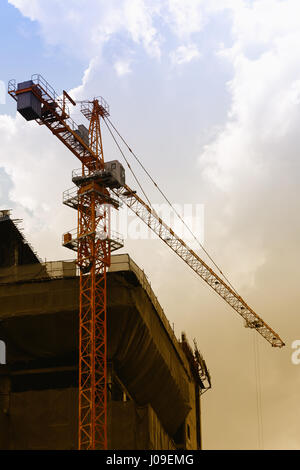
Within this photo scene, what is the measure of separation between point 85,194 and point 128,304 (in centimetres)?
1359

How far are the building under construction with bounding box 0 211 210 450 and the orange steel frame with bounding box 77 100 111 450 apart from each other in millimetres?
1048

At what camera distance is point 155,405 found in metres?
90.0

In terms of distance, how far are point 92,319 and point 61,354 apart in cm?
739

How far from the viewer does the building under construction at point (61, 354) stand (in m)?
73.0

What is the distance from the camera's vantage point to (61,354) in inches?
3041

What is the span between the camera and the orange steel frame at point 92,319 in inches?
2813

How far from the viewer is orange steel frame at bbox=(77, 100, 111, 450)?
71.4 metres

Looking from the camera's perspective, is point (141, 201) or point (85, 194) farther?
point (141, 201)

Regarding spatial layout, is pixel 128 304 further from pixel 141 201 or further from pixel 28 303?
pixel 141 201

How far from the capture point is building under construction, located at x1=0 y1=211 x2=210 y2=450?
7300 centimetres

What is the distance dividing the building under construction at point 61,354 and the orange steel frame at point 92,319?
1048 millimetres

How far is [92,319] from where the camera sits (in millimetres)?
72438
